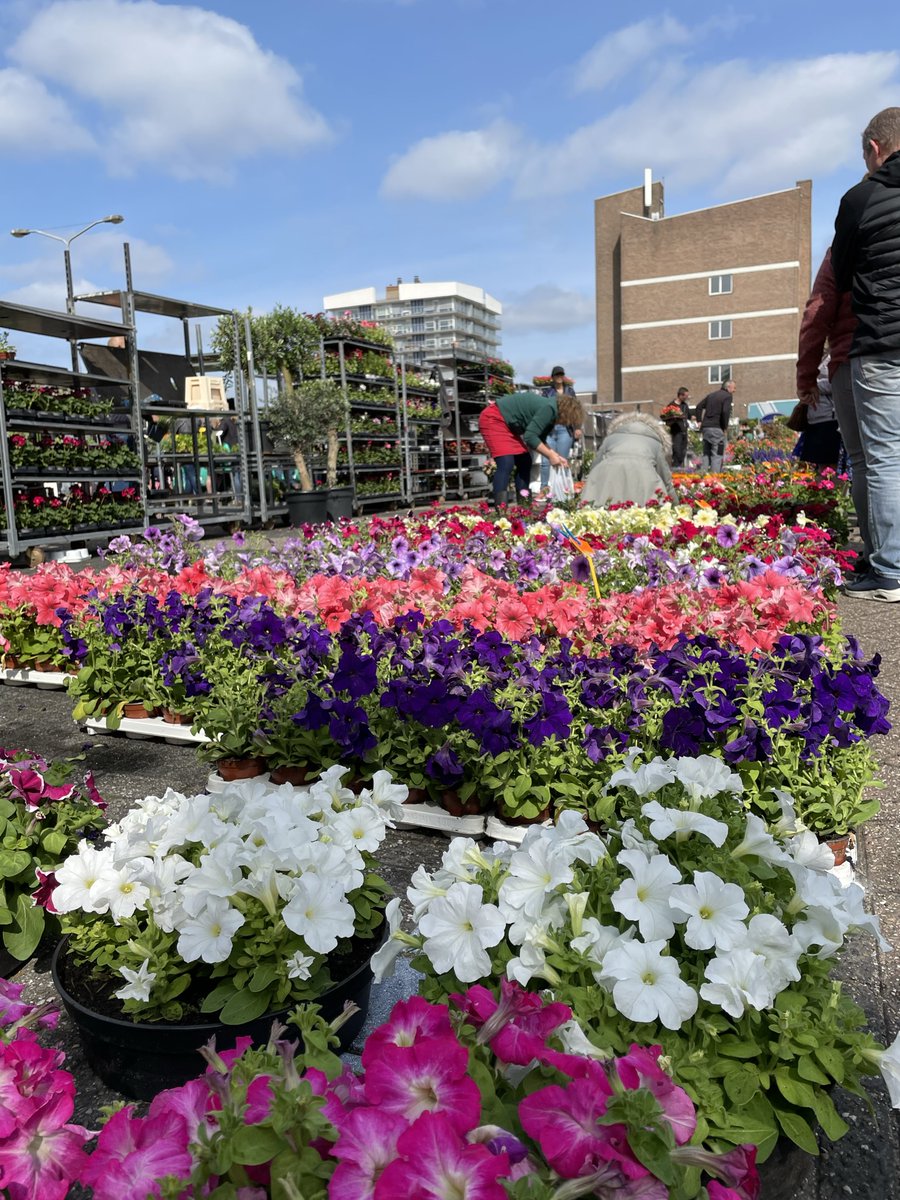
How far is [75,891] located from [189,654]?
6.13 feet

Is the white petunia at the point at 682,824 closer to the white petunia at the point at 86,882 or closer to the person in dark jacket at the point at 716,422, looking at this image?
the white petunia at the point at 86,882

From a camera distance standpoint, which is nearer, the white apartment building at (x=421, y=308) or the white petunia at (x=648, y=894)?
the white petunia at (x=648, y=894)

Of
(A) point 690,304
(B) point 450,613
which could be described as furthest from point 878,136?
(A) point 690,304

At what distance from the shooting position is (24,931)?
183cm

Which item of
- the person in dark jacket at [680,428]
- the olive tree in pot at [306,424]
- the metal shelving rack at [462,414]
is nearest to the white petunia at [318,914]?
the olive tree in pot at [306,424]

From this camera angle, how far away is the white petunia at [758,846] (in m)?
1.37

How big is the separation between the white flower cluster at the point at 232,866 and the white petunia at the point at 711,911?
1.71 feet

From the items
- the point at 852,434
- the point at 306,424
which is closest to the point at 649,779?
the point at 852,434

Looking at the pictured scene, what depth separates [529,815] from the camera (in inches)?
93.9

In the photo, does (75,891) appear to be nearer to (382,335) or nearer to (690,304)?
(382,335)

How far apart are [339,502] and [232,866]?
12198 millimetres

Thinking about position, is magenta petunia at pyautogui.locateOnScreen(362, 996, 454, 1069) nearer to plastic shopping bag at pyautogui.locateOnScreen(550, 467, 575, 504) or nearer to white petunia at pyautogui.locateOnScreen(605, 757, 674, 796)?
white petunia at pyautogui.locateOnScreen(605, 757, 674, 796)

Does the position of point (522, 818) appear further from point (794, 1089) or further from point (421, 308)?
point (421, 308)

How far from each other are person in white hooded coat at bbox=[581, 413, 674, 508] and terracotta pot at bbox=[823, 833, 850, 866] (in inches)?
200
